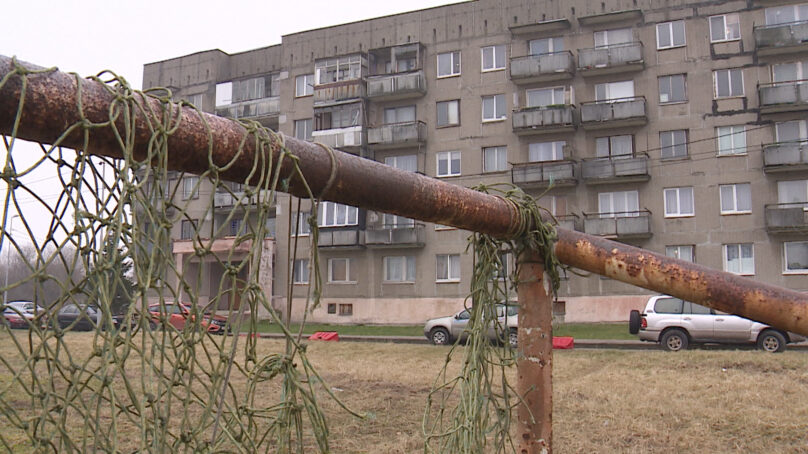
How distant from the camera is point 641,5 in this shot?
98.7 ft

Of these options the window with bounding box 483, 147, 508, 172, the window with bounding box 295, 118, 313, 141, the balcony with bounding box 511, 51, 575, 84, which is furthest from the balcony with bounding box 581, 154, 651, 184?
the window with bounding box 295, 118, 313, 141

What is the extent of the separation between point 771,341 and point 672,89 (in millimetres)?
15629

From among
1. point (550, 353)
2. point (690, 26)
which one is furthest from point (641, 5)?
point (550, 353)

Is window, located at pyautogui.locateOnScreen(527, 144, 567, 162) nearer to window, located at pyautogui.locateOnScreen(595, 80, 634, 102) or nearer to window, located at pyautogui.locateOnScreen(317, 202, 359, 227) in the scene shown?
window, located at pyautogui.locateOnScreen(595, 80, 634, 102)

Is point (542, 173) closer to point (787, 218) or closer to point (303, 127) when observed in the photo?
point (787, 218)

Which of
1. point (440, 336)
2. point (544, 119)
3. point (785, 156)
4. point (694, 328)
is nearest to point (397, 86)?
point (544, 119)

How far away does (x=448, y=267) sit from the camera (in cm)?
3238

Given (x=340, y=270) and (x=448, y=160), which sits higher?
(x=448, y=160)

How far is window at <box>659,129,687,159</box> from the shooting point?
28953mm

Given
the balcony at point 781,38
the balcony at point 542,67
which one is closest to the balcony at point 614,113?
the balcony at point 542,67

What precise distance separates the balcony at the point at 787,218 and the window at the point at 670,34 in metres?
8.20

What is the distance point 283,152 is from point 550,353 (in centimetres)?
169

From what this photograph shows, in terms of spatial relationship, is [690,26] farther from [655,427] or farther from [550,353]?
[550,353]

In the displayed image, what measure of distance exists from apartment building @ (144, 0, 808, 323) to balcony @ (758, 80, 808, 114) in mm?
53
